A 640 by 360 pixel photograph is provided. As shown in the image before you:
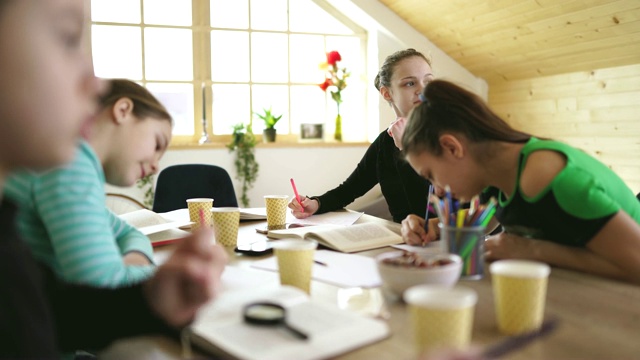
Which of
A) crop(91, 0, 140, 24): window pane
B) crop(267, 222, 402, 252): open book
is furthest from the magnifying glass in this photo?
crop(91, 0, 140, 24): window pane

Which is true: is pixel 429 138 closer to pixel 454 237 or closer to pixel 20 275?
pixel 454 237

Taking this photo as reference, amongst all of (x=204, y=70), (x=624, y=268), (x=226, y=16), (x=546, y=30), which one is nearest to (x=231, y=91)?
(x=204, y=70)

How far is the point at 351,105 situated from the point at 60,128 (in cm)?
422

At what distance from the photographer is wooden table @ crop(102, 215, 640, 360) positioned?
0.77 meters

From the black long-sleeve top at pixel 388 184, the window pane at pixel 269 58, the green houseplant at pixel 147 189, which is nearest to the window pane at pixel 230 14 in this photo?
the window pane at pixel 269 58

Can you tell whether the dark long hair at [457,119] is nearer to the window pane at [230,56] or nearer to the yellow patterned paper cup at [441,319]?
the yellow patterned paper cup at [441,319]

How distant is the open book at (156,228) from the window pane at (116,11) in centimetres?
259

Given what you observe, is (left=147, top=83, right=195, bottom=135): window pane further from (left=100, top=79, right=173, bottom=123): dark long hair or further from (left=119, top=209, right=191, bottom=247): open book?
(left=100, top=79, right=173, bottom=123): dark long hair

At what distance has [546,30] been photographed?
A: 363 centimetres

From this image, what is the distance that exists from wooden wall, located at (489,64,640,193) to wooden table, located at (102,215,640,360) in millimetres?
2729

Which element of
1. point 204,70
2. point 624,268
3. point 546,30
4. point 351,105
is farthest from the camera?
point 351,105

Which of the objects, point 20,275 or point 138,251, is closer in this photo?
point 20,275

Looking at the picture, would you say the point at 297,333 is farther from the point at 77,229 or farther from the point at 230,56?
the point at 230,56

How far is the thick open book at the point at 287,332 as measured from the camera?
748mm
